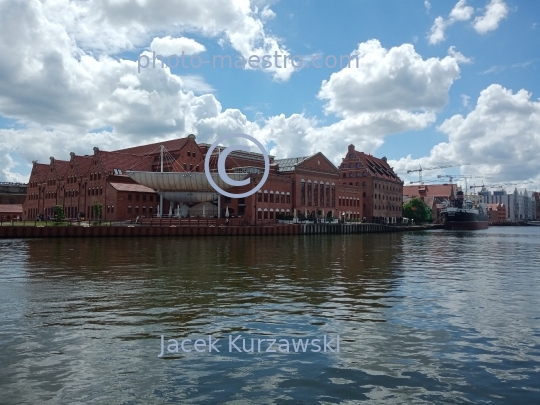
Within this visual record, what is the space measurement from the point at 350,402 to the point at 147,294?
1365 cm

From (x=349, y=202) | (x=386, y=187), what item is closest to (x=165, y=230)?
(x=349, y=202)

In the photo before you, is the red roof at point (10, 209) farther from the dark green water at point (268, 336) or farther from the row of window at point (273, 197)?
the dark green water at point (268, 336)

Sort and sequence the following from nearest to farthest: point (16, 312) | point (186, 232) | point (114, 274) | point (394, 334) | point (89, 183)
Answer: point (394, 334) < point (16, 312) < point (114, 274) < point (186, 232) < point (89, 183)

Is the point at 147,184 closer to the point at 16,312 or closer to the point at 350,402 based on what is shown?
the point at 16,312

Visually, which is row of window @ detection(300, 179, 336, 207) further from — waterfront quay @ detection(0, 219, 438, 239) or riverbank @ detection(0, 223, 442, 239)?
riverbank @ detection(0, 223, 442, 239)

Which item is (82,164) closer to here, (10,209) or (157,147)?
(157,147)

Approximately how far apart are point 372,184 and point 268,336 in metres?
137

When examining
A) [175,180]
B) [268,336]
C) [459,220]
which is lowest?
[268,336]

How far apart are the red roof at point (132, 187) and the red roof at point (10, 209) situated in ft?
162

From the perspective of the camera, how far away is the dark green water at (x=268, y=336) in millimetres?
10406

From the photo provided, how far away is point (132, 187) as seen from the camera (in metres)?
99.2

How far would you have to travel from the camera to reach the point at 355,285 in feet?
83.1

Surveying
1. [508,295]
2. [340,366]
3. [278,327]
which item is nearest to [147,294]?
[278,327]

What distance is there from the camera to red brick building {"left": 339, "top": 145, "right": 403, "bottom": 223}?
147375 mm
